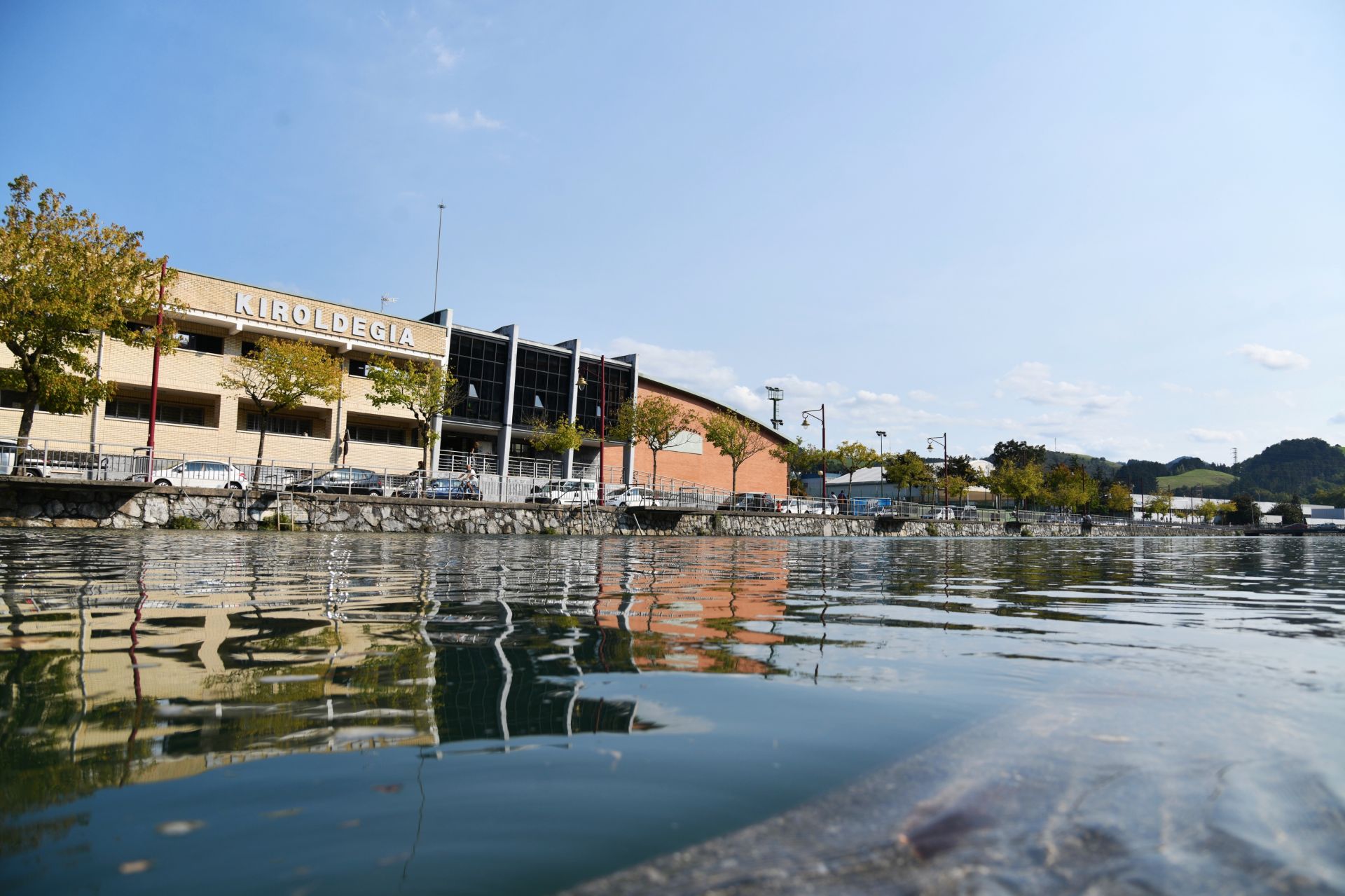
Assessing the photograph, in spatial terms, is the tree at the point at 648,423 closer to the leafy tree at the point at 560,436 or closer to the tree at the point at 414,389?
the leafy tree at the point at 560,436

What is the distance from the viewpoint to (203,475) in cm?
2714

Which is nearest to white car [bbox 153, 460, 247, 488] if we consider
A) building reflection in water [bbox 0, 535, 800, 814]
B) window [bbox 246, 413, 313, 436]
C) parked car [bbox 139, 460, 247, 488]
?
parked car [bbox 139, 460, 247, 488]

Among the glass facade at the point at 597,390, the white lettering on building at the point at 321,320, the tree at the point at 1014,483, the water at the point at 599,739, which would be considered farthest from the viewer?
the tree at the point at 1014,483

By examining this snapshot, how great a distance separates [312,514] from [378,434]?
20.3m

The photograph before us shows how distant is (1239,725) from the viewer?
2.44 metres

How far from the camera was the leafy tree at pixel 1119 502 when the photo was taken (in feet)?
346

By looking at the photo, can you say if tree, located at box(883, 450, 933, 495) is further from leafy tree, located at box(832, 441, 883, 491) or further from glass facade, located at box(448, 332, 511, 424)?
glass facade, located at box(448, 332, 511, 424)

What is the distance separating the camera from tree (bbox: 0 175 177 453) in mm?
22359

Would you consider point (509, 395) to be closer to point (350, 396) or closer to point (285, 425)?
point (350, 396)

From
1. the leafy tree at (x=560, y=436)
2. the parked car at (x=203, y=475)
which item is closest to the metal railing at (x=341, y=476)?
the parked car at (x=203, y=475)

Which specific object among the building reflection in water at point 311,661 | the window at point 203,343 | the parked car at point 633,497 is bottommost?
the building reflection in water at point 311,661

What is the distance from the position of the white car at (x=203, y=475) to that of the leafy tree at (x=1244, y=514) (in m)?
123

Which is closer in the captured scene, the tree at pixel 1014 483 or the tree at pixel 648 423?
the tree at pixel 648 423

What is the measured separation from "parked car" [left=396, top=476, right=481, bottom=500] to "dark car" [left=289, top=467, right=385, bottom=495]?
1.08 metres
